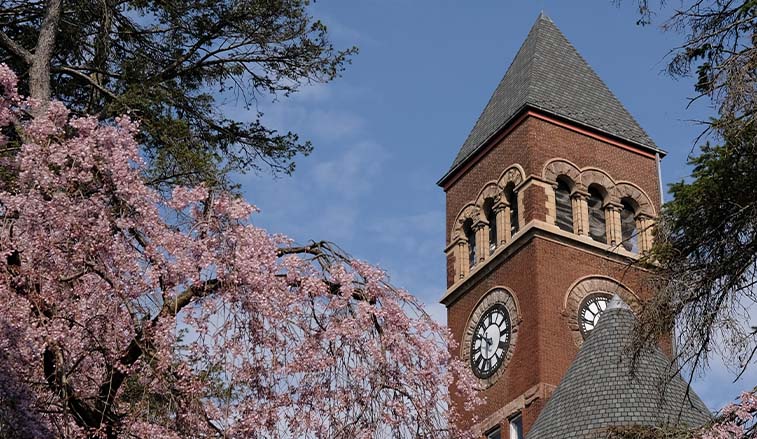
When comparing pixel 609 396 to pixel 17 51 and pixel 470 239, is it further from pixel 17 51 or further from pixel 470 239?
pixel 17 51

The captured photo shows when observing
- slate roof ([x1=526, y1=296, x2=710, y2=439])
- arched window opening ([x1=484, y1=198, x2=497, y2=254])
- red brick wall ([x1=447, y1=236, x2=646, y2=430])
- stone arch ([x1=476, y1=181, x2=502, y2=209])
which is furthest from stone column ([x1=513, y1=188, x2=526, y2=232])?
slate roof ([x1=526, y1=296, x2=710, y2=439])

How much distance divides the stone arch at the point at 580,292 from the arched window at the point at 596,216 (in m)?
1.50

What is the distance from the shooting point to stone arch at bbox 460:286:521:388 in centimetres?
2753

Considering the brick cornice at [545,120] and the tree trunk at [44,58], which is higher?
the brick cornice at [545,120]

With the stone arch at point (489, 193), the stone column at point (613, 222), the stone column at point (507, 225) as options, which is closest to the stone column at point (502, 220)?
the stone column at point (507, 225)

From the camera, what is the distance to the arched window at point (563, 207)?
29.4 m

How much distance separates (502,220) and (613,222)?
110 inches

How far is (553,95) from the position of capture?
A: 31844mm

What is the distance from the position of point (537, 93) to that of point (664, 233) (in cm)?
1935

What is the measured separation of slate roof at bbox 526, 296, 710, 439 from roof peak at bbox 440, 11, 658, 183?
33.0 feet

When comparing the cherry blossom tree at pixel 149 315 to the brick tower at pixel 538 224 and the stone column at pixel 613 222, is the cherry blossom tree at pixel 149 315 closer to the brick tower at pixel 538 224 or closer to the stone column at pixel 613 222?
the brick tower at pixel 538 224

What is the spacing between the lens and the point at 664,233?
12430 millimetres

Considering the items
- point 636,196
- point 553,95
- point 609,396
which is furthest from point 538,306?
point 553,95

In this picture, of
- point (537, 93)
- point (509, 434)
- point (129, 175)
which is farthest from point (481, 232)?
point (129, 175)
